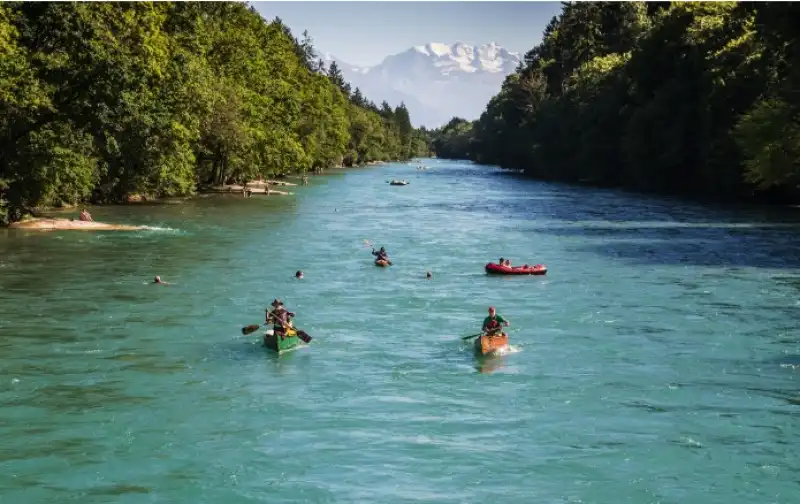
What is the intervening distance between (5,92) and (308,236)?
74.3ft

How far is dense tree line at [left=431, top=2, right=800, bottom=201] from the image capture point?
81688 millimetres

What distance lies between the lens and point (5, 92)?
5953 cm

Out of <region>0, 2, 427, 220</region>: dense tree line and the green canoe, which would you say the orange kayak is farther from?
<region>0, 2, 427, 220</region>: dense tree line

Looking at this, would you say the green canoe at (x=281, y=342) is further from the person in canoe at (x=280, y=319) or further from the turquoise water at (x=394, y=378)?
the turquoise water at (x=394, y=378)

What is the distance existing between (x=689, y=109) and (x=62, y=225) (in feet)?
229

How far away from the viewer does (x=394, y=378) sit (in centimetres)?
3186

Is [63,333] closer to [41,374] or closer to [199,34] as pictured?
[41,374]

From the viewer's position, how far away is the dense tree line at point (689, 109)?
268 ft

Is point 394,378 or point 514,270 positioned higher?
point 514,270

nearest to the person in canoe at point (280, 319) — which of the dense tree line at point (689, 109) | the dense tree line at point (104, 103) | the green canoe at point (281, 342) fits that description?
the green canoe at point (281, 342)

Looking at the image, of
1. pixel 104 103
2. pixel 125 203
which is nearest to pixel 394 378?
pixel 104 103

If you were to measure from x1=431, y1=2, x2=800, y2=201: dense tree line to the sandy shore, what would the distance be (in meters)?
49.2

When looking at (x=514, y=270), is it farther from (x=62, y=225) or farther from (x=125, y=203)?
(x=125, y=203)

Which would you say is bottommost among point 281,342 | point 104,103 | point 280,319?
point 281,342
